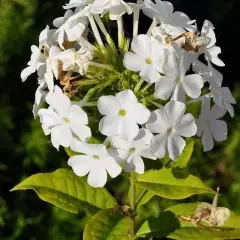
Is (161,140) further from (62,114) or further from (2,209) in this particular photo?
(2,209)

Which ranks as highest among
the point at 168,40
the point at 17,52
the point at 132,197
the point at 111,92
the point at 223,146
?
the point at 168,40

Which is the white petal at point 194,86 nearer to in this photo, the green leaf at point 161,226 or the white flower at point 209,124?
the white flower at point 209,124

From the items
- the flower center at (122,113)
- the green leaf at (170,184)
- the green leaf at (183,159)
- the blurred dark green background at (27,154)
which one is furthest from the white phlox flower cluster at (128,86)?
the blurred dark green background at (27,154)

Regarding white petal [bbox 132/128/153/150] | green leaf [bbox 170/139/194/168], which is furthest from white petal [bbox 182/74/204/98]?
green leaf [bbox 170/139/194/168]

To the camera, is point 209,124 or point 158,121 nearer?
point 158,121

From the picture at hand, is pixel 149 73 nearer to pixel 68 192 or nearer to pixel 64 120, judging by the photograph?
pixel 64 120

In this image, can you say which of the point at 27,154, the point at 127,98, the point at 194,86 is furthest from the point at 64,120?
the point at 27,154

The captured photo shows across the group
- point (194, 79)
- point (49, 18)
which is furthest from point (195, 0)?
point (194, 79)
